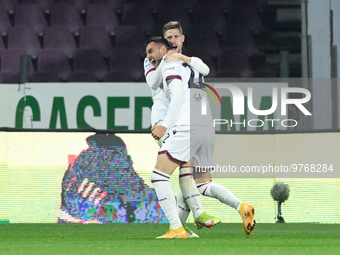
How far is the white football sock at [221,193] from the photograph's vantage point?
223 inches

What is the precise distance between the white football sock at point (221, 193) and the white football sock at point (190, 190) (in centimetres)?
6

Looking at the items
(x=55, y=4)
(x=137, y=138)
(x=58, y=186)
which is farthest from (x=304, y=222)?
(x=55, y=4)

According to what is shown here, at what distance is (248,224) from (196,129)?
0.78m

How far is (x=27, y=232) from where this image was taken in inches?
278

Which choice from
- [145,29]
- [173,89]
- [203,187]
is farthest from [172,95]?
[145,29]

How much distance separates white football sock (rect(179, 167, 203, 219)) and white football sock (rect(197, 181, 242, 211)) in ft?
0.20

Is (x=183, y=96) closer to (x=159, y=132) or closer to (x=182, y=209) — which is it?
(x=159, y=132)

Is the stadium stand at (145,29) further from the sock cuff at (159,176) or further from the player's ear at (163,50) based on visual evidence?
the sock cuff at (159,176)

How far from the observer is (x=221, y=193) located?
5750 mm

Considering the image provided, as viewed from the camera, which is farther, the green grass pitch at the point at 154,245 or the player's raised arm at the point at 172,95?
the player's raised arm at the point at 172,95

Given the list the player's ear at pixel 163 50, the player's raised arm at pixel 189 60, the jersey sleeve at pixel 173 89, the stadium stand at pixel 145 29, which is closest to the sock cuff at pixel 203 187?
the jersey sleeve at pixel 173 89

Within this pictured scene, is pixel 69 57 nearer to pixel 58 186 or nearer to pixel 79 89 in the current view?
pixel 79 89

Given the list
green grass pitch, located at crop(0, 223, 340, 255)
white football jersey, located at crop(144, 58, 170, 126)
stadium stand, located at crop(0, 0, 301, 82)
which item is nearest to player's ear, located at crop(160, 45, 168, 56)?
white football jersey, located at crop(144, 58, 170, 126)

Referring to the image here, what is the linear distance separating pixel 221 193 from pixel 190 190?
0.88ft
